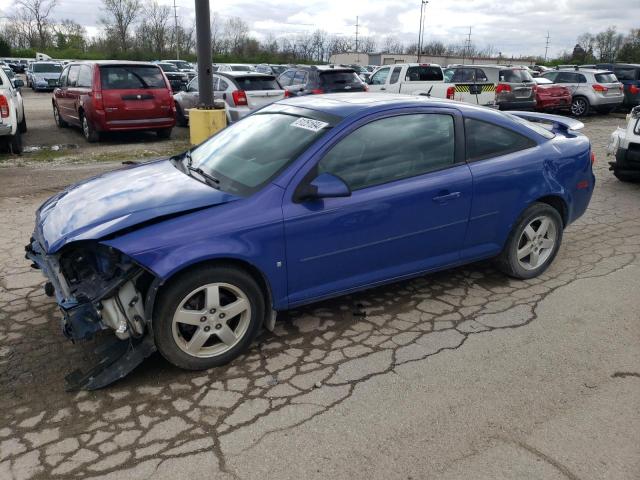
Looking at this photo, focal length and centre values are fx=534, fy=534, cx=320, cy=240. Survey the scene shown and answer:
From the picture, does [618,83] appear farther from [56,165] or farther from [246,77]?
[56,165]

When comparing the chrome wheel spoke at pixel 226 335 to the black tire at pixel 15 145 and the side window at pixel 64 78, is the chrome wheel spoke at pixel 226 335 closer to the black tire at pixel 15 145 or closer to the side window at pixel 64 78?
the black tire at pixel 15 145

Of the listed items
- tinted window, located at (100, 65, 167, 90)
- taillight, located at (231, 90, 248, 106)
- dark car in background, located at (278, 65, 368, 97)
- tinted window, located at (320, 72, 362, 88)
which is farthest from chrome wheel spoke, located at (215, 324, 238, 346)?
tinted window, located at (320, 72, 362, 88)

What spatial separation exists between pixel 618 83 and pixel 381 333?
18013 mm

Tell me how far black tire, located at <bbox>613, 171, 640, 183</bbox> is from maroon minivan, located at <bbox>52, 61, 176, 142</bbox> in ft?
28.6

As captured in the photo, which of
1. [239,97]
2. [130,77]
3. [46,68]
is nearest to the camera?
[130,77]

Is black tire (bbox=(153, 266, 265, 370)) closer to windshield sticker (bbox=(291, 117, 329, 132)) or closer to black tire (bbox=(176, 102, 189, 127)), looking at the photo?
windshield sticker (bbox=(291, 117, 329, 132))

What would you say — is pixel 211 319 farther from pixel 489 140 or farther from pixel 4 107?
pixel 4 107

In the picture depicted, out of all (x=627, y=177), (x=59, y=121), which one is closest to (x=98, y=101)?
(x=59, y=121)

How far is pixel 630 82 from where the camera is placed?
1891cm

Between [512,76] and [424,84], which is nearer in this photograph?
[424,84]

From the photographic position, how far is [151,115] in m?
11.3

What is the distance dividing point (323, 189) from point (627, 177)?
22.2 feet

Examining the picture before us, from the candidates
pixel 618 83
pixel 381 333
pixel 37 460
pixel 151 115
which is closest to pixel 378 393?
pixel 381 333

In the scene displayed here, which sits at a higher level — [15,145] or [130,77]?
[130,77]
